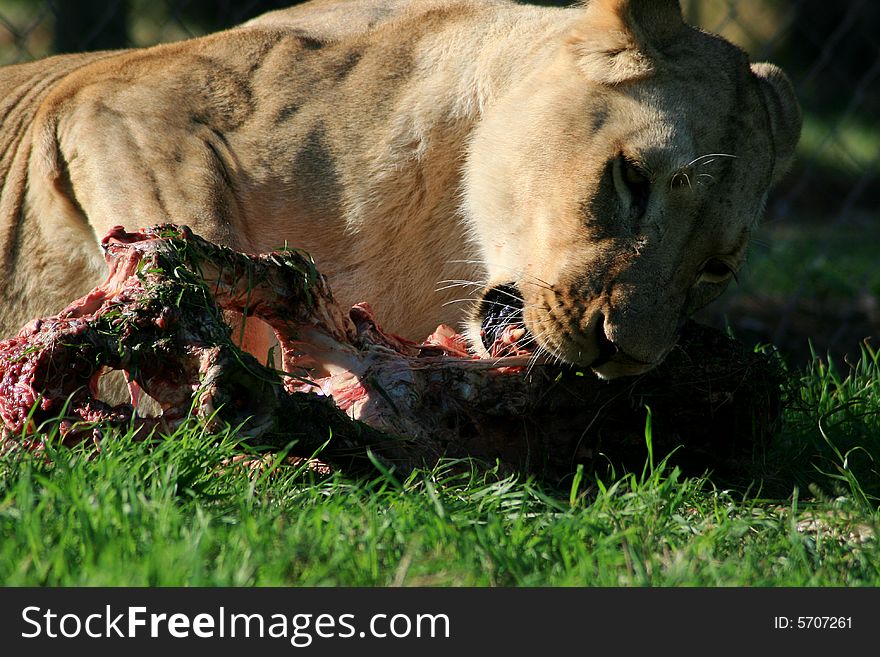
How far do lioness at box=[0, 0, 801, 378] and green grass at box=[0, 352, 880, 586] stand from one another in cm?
47

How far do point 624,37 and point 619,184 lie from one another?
526mm

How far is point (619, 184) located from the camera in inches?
122

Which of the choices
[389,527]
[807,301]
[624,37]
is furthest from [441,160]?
[807,301]

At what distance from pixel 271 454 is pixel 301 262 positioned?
0.53 metres

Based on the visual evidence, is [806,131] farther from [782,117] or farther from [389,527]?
[389,527]

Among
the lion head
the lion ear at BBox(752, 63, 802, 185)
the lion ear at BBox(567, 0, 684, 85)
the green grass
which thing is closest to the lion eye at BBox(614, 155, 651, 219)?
the lion head

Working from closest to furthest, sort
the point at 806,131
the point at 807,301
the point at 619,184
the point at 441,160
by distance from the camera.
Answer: the point at 619,184, the point at 441,160, the point at 807,301, the point at 806,131

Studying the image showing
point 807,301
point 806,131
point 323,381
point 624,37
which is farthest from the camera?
point 806,131

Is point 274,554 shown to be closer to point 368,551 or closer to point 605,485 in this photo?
point 368,551

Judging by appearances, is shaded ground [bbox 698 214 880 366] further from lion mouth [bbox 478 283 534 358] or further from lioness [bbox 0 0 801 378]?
lion mouth [bbox 478 283 534 358]

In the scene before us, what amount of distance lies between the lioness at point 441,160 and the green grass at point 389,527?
1.54 feet

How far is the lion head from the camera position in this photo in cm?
299

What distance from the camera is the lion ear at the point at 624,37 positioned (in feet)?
10.8

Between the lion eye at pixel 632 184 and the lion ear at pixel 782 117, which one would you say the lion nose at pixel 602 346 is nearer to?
the lion eye at pixel 632 184
